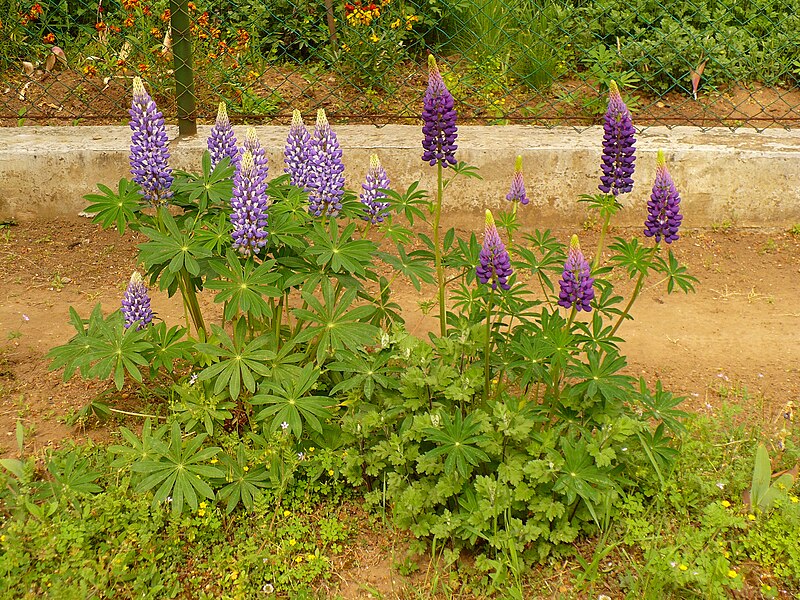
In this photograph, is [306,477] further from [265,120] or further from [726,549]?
Answer: [265,120]

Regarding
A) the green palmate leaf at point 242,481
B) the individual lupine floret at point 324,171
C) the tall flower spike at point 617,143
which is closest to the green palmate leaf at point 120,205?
the individual lupine floret at point 324,171

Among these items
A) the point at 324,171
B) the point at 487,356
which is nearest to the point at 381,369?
the point at 487,356

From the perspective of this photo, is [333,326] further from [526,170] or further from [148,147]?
[526,170]

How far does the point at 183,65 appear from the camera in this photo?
4512 mm

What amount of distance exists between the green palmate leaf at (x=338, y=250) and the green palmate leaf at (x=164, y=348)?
21.9 inches

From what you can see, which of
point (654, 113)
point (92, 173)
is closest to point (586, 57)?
point (654, 113)

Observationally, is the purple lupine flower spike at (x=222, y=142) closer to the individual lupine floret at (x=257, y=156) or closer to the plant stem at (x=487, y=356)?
the individual lupine floret at (x=257, y=156)

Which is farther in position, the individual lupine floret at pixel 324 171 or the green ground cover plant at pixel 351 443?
the individual lupine floret at pixel 324 171

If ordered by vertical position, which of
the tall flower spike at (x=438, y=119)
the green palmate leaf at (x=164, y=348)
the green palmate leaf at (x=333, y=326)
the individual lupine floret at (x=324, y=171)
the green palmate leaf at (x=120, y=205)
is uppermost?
the tall flower spike at (x=438, y=119)

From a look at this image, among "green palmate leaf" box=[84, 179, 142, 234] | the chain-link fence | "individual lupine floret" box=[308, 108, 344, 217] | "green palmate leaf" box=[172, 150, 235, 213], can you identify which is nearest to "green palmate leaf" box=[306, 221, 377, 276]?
"individual lupine floret" box=[308, 108, 344, 217]

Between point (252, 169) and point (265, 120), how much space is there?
101 inches

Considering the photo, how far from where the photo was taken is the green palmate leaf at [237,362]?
262cm

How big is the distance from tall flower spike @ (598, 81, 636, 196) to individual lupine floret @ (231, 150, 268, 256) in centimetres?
109

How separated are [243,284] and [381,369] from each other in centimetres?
52
